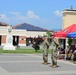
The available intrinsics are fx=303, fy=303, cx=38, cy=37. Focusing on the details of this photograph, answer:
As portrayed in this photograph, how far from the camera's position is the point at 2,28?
2940 inches

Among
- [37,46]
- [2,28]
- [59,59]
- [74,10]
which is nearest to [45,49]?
[59,59]

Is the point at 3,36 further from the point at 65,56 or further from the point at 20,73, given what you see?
the point at 20,73

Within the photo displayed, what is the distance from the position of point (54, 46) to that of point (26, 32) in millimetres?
61336

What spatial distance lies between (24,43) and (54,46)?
2342 inches

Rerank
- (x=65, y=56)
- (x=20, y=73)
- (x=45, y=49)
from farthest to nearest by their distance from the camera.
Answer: (x=65, y=56)
(x=45, y=49)
(x=20, y=73)

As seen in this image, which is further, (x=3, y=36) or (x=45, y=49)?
(x=3, y=36)

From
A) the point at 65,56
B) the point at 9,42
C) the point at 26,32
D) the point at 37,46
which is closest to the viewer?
the point at 65,56

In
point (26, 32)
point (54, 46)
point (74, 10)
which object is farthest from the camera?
point (26, 32)

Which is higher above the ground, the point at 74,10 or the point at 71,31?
the point at 74,10

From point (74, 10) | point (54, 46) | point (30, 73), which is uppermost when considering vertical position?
point (74, 10)

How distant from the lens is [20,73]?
15.0 meters

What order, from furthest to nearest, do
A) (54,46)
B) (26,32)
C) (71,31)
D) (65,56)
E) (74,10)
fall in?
(26,32) < (74,10) < (65,56) < (71,31) < (54,46)

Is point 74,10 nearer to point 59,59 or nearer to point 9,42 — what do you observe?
point 9,42

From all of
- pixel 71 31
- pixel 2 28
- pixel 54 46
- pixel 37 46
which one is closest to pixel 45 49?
pixel 54 46
